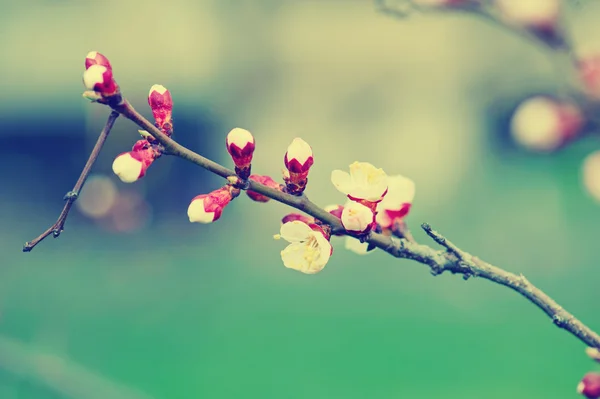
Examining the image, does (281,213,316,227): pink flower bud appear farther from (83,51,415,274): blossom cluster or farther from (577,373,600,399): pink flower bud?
(577,373,600,399): pink flower bud

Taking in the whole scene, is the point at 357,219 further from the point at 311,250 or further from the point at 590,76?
the point at 590,76

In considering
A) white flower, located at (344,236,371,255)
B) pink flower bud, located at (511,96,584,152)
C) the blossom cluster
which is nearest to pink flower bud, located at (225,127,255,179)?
the blossom cluster

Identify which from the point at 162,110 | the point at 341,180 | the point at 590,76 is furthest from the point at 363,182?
the point at 590,76

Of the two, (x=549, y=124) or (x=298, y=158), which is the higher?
(x=549, y=124)

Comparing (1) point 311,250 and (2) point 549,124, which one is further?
(2) point 549,124

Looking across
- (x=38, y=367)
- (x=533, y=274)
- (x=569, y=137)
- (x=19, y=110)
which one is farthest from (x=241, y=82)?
(x=569, y=137)

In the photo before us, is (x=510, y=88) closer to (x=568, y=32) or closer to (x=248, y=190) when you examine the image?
(x=568, y=32)

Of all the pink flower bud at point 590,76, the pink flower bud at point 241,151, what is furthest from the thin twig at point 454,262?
the pink flower bud at point 590,76
